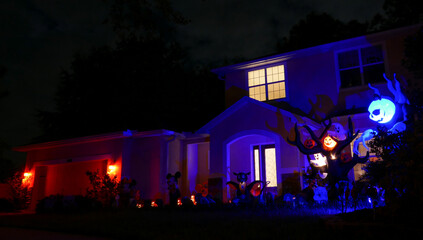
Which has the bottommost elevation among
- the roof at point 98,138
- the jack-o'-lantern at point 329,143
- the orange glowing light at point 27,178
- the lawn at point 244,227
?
the lawn at point 244,227

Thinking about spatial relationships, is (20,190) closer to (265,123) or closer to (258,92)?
(258,92)

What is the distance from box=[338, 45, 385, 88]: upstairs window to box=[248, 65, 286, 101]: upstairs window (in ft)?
8.36

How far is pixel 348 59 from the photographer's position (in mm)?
14422

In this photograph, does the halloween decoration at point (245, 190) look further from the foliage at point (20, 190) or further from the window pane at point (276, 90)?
the foliage at point (20, 190)

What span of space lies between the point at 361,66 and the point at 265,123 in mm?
4700

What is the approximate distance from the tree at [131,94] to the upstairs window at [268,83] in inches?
406

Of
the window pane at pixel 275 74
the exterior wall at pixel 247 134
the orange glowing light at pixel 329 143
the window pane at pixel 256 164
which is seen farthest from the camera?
the window pane at pixel 275 74

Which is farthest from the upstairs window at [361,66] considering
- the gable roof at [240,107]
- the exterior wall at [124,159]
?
the exterior wall at [124,159]

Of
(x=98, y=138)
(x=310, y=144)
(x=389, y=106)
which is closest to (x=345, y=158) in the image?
(x=310, y=144)

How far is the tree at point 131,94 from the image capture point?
89.8 ft

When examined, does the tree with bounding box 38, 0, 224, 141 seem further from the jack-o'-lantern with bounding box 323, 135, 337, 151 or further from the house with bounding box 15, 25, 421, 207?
the jack-o'-lantern with bounding box 323, 135, 337, 151

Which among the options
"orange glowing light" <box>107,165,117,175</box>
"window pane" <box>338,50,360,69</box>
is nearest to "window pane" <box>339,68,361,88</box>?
"window pane" <box>338,50,360,69</box>

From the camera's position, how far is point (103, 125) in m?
27.9

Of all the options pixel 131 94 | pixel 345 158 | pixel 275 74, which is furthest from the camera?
pixel 131 94
